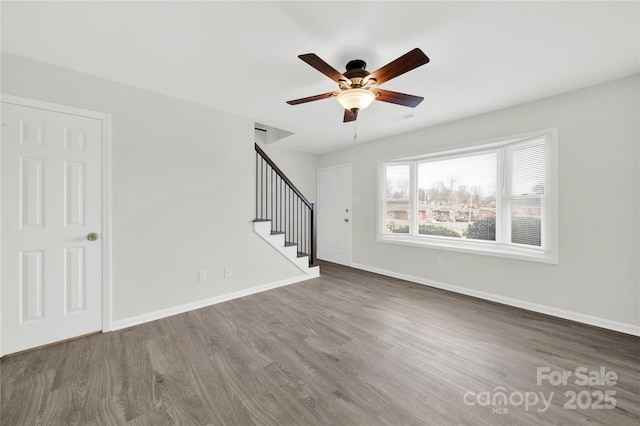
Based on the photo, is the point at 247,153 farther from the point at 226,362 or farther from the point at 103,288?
the point at 226,362

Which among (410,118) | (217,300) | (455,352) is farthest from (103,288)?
(410,118)

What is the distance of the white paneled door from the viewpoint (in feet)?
6.67

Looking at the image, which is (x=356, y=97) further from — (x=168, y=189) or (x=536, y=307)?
(x=536, y=307)

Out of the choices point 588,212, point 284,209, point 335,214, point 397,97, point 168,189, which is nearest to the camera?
point 397,97

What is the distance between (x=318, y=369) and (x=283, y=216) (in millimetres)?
3485

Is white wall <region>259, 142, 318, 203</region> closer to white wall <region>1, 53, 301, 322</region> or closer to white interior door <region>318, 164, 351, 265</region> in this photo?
Result: white interior door <region>318, 164, 351, 265</region>

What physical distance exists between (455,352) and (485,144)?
2.68 m

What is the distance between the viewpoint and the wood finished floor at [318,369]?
57.8 inches

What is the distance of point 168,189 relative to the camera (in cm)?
279

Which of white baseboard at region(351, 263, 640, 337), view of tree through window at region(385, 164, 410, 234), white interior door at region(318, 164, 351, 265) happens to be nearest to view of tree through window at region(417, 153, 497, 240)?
view of tree through window at region(385, 164, 410, 234)

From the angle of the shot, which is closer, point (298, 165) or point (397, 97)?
point (397, 97)

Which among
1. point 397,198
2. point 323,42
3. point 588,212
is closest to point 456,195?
point 397,198

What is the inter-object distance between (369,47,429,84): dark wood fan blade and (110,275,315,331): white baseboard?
3006 millimetres

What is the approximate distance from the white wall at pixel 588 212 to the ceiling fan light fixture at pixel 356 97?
7.30 ft
